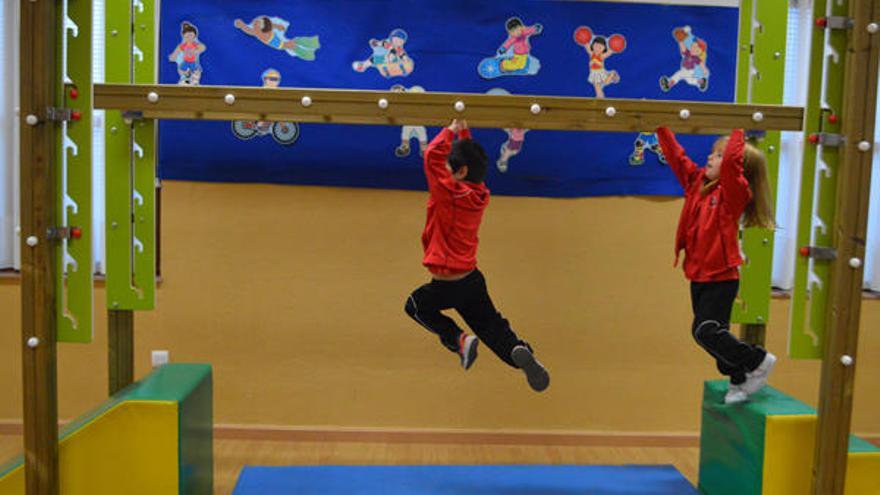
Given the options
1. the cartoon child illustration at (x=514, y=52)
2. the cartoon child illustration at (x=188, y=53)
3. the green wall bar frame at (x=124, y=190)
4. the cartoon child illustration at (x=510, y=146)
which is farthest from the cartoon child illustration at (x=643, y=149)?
the green wall bar frame at (x=124, y=190)

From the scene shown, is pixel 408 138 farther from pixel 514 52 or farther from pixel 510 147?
pixel 514 52

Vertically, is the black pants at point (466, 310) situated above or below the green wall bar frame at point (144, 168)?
below

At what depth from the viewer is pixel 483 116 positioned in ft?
9.80

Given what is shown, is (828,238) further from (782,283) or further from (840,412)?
(782,283)

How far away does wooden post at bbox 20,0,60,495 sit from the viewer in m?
2.62

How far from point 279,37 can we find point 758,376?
10.6 ft

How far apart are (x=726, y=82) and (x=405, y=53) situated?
6.59 feet

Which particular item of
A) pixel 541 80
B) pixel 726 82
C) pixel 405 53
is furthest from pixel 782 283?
pixel 405 53

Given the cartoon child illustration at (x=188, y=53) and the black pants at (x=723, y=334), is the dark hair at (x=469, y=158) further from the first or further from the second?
the cartoon child illustration at (x=188, y=53)

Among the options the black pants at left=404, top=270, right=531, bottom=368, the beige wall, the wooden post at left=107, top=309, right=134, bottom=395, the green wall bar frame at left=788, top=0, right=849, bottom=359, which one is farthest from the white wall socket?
the green wall bar frame at left=788, top=0, right=849, bottom=359

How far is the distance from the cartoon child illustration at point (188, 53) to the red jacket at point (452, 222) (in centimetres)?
194

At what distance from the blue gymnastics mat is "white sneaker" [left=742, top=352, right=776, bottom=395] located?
2.07ft

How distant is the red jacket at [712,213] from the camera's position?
3039mm

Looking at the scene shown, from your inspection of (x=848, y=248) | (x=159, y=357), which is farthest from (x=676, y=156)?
(x=159, y=357)
